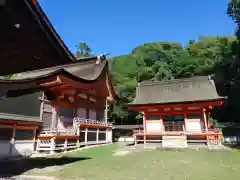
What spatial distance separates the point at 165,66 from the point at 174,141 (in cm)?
2580

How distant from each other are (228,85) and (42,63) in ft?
124

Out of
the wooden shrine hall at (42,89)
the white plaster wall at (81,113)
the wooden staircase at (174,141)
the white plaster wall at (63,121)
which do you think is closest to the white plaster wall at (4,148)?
the wooden shrine hall at (42,89)

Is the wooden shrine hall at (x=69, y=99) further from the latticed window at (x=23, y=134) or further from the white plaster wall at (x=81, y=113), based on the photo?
the latticed window at (x=23, y=134)

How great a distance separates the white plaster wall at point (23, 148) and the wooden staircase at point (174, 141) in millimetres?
11522

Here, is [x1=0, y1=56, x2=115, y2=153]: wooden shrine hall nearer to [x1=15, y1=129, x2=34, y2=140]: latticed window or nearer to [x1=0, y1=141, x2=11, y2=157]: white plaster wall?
[x1=15, y1=129, x2=34, y2=140]: latticed window

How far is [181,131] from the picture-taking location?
1964 centimetres

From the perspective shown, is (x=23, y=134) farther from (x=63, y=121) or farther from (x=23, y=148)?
(x=63, y=121)

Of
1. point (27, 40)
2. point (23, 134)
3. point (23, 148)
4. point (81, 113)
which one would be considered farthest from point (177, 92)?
point (27, 40)

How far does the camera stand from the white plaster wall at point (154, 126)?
68.0 ft

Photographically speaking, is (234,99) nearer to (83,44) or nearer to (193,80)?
(193,80)

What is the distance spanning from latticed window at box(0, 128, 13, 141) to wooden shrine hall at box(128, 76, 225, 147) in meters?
11.1

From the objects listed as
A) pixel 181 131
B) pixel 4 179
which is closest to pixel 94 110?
pixel 181 131

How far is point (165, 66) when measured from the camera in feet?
140

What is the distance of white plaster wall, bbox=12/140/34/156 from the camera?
1457 centimetres
